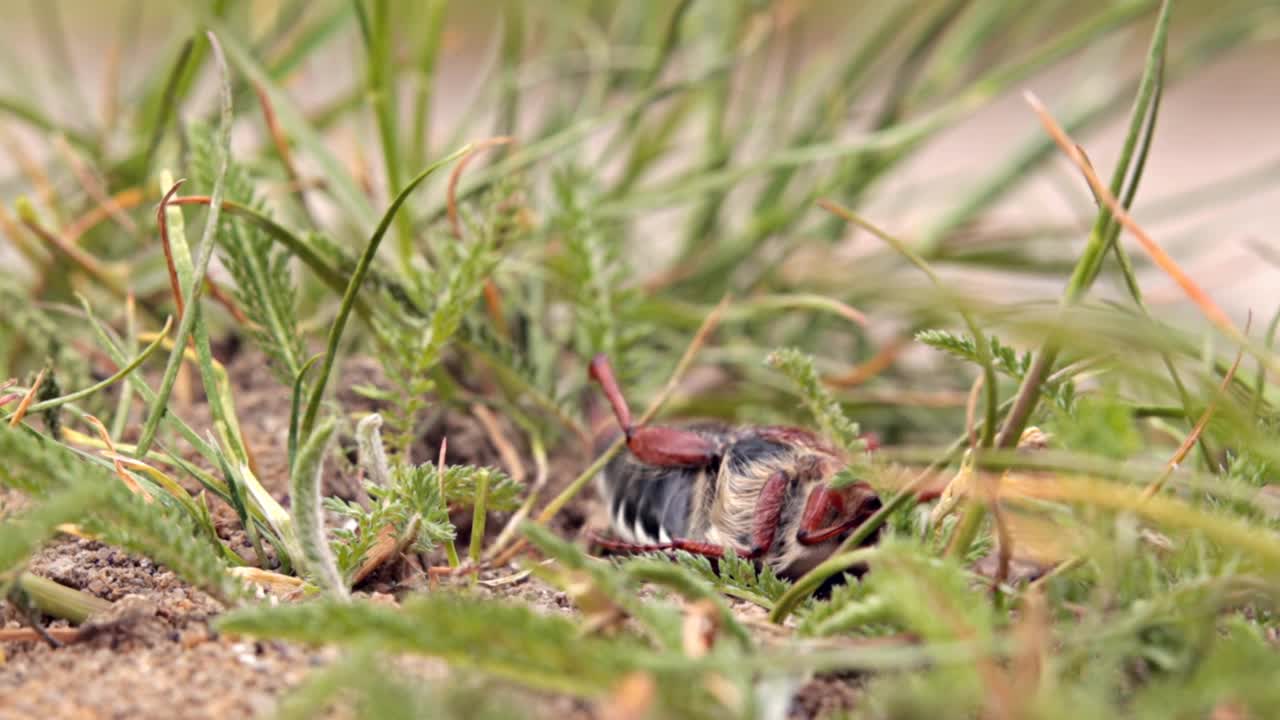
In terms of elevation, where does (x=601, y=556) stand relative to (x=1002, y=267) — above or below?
below

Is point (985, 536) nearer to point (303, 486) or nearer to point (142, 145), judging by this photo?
point (303, 486)

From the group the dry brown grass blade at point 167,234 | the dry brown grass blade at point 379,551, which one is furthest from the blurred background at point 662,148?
the dry brown grass blade at point 379,551

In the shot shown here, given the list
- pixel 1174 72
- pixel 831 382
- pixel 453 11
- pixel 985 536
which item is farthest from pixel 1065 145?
pixel 453 11

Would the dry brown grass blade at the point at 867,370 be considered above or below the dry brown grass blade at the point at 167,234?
below

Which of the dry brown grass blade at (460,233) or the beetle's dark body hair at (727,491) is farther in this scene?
→ the dry brown grass blade at (460,233)

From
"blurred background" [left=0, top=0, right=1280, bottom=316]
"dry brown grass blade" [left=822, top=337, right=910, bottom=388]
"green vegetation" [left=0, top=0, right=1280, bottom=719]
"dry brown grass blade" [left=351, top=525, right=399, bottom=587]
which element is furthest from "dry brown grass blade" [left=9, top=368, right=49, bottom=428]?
"dry brown grass blade" [left=822, top=337, right=910, bottom=388]

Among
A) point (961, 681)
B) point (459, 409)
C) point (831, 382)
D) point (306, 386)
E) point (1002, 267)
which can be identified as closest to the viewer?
point (961, 681)

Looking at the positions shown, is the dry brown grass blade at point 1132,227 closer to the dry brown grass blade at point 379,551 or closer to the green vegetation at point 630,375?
the green vegetation at point 630,375

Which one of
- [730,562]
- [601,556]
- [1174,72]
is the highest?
[1174,72]
